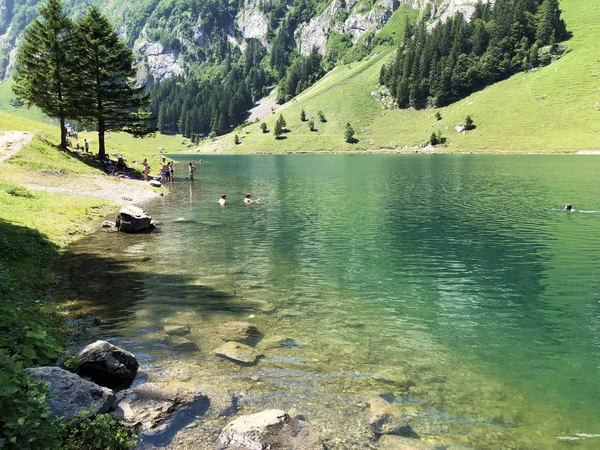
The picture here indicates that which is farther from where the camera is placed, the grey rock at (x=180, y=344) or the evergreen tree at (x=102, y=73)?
the evergreen tree at (x=102, y=73)

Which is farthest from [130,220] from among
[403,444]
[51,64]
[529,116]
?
[529,116]

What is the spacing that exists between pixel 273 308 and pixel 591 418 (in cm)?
1090

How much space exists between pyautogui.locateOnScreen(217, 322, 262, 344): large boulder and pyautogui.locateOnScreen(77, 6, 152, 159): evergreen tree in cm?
5191

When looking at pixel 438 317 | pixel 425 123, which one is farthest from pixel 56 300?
pixel 425 123

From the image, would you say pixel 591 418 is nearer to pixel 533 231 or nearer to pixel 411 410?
pixel 411 410

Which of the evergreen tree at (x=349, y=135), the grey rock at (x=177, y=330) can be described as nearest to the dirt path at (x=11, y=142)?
the grey rock at (x=177, y=330)

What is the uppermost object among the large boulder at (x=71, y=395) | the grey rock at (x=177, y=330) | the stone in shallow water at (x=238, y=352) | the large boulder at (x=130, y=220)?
the large boulder at (x=130, y=220)

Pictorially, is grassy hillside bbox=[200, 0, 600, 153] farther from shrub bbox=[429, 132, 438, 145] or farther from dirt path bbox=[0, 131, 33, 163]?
dirt path bbox=[0, 131, 33, 163]

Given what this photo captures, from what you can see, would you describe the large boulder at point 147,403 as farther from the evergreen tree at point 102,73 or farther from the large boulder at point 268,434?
the evergreen tree at point 102,73

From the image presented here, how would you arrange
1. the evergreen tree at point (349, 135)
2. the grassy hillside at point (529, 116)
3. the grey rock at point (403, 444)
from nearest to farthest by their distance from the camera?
the grey rock at point (403, 444), the grassy hillside at point (529, 116), the evergreen tree at point (349, 135)

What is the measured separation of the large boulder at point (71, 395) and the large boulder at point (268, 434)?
259 cm

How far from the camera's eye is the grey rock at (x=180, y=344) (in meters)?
12.9

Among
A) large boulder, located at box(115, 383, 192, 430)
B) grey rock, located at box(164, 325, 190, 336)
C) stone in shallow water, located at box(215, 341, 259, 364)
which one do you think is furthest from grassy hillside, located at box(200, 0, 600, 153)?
large boulder, located at box(115, 383, 192, 430)

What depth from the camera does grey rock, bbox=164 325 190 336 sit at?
A: 14.0 metres
